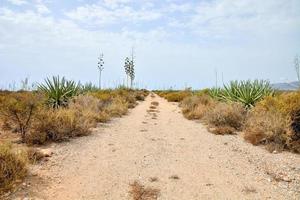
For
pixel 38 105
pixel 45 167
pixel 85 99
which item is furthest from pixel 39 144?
pixel 85 99

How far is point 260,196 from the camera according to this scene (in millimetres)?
6078

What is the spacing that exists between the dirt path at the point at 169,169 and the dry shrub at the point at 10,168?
0.46 metres

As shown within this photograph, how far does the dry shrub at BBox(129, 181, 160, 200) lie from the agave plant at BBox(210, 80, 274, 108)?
10616 mm

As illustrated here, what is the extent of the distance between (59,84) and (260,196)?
1285cm

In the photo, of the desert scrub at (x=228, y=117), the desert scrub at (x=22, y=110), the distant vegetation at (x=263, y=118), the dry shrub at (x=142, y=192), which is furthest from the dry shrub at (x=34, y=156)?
the desert scrub at (x=228, y=117)

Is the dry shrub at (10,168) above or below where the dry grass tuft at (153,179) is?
above

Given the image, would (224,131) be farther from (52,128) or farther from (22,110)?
(22,110)

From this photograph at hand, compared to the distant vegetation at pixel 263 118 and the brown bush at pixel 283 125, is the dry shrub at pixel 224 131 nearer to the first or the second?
the distant vegetation at pixel 263 118

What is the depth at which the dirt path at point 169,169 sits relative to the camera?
620 centimetres

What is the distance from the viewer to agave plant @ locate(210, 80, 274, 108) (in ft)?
52.3

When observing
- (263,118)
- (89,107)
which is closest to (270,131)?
(263,118)

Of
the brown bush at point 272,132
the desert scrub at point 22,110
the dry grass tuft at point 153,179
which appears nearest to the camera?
the dry grass tuft at point 153,179

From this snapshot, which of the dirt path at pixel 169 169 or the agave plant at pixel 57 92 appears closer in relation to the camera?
the dirt path at pixel 169 169

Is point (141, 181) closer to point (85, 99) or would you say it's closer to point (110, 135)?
point (110, 135)
